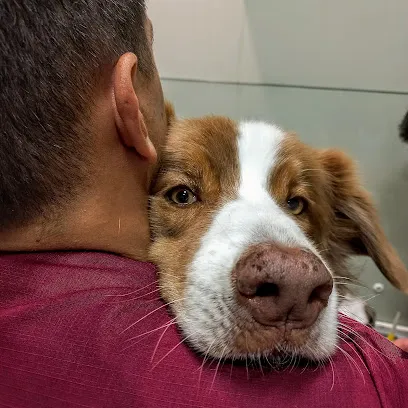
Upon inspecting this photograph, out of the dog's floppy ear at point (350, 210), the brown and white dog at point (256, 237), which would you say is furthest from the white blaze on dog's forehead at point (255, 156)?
the dog's floppy ear at point (350, 210)

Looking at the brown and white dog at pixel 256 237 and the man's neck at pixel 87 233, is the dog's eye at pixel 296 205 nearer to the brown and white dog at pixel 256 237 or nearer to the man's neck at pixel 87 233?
the brown and white dog at pixel 256 237

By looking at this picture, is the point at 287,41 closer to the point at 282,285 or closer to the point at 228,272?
the point at 228,272

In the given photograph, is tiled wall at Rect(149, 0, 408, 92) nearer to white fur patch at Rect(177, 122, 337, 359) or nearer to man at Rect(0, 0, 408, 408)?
white fur patch at Rect(177, 122, 337, 359)

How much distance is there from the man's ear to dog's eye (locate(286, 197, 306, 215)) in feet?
2.03

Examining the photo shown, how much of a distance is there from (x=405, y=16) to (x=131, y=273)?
6.43ft

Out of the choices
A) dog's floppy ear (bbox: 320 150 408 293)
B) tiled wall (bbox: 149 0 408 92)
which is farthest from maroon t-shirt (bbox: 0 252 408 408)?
tiled wall (bbox: 149 0 408 92)

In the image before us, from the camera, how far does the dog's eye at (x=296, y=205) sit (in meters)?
1.47

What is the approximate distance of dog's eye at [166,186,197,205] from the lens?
4.47 ft

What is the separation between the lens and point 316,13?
2471 millimetres

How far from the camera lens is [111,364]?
0.78 meters

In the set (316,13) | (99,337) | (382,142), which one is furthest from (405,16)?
(99,337)

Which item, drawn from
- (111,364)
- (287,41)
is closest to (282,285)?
(111,364)

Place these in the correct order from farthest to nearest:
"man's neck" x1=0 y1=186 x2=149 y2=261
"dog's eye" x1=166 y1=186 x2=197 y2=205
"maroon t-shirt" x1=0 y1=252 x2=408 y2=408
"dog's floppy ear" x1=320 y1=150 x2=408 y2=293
Answer: "dog's floppy ear" x1=320 y1=150 x2=408 y2=293 < "dog's eye" x1=166 y1=186 x2=197 y2=205 < "man's neck" x1=0 y1=186 x2=149 y2=261 < "maroon t-shirt" x1=0 y1=252 x2=408 y2=408

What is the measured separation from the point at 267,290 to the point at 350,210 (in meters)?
0.96
